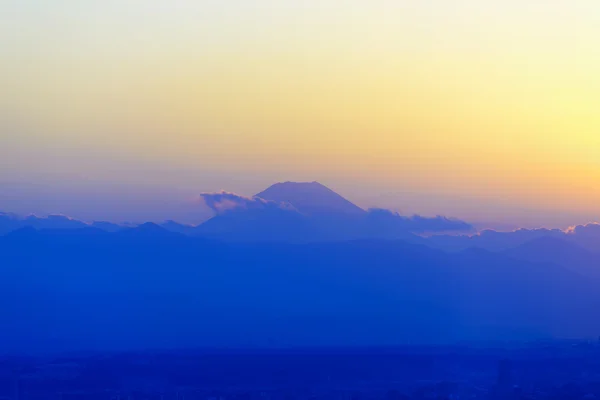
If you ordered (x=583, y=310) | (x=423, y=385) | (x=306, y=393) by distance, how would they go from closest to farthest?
(x=306, y=393) → (x=423, y=385) → (x=583, y=310)

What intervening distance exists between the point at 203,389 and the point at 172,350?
29.0 meters

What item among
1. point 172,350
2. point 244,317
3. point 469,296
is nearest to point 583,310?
point 469,296

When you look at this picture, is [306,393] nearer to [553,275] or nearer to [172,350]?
[172,350]

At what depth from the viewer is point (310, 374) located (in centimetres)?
7131

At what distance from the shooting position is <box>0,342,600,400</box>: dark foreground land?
200ft

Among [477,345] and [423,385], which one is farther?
[477,345]

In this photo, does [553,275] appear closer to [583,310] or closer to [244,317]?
[583,310]

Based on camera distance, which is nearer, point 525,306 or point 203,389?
point 203,389

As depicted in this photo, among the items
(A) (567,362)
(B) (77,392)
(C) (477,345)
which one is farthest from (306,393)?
(C) (477,345)

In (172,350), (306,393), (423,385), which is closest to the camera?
(306,393)

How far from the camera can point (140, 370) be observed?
73438 mm

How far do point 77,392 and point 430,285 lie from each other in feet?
275

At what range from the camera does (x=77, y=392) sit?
61781 millimetres

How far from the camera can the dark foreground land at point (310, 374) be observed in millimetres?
60812
